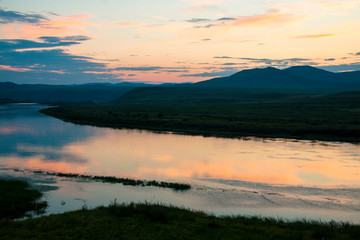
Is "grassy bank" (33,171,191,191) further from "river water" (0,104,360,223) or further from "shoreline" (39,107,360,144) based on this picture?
"shoreline" (39,107,360,144)

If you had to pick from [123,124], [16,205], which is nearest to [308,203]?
[16,205]

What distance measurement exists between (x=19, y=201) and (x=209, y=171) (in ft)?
49.6

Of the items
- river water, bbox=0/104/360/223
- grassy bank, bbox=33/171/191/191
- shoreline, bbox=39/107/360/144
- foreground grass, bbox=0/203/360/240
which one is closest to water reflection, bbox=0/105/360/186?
river water, bbox=0/104/360/223

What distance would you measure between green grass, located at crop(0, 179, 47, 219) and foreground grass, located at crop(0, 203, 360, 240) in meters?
3.01

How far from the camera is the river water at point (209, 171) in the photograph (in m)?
19.9

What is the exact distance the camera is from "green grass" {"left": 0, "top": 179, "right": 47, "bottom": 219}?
17.6 meters

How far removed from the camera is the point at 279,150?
40219 millimetres

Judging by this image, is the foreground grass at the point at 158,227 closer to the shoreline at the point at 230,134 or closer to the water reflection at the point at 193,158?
the water reflection at the point at 193,158

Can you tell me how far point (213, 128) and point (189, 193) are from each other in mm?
40397

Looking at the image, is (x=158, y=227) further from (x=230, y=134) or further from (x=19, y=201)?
(x=230, y=134)

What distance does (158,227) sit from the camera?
14594 millimetres

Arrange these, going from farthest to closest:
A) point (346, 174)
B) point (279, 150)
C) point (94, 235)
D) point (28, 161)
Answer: point (279, 150) < point (28, 161) < point (346, 174) < point (94, 235)

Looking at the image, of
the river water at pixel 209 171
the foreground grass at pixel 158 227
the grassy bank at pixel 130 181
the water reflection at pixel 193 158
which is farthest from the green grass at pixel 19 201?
the water reflection at pixel 193 158

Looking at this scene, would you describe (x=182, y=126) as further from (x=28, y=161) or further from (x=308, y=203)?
(x=308, y=203)
